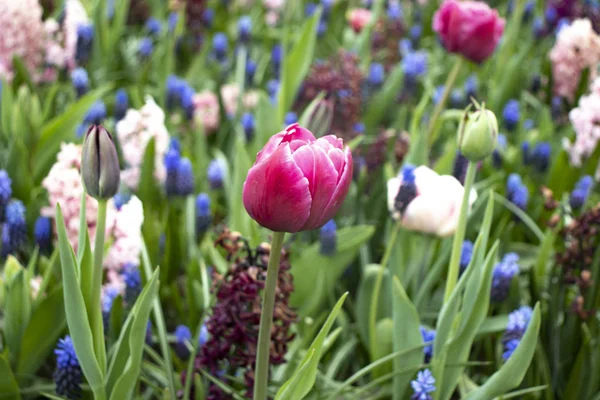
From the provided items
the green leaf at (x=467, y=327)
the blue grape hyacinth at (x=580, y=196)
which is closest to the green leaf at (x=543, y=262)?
the blue grape hyacinth at (x=580, y=196)

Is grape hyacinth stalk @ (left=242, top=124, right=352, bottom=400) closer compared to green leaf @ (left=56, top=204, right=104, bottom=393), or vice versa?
grape hyacinth stalk @ (left=242, top=124, right=352, bottom=400)

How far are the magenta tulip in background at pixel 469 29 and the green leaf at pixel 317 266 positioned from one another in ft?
1.66

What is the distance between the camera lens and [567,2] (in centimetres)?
269

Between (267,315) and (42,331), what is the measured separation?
52 centimetres

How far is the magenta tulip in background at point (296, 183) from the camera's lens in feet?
2.35

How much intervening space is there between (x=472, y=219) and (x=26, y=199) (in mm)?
938

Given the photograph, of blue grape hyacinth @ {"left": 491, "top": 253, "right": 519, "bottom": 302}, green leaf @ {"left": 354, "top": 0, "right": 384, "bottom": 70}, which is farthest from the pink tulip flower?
green leaf @ {"left": 354, "top": 0, "right": 384, "bottom": 70}

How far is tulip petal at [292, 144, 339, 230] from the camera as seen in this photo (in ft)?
2.37

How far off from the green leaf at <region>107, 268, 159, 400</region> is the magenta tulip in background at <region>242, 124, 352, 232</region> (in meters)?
0.20

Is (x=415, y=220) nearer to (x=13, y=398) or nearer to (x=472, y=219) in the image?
(x=472, y=219)

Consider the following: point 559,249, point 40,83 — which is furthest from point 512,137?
point 40,83

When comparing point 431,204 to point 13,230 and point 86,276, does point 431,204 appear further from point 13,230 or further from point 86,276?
point 13,230

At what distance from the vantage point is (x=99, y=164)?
2.82 ft

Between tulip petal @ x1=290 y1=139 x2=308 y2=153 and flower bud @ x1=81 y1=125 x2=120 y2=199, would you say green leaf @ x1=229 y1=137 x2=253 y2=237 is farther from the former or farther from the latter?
tulip petal @ x1=290 y1=139 x2=308 y2=153
